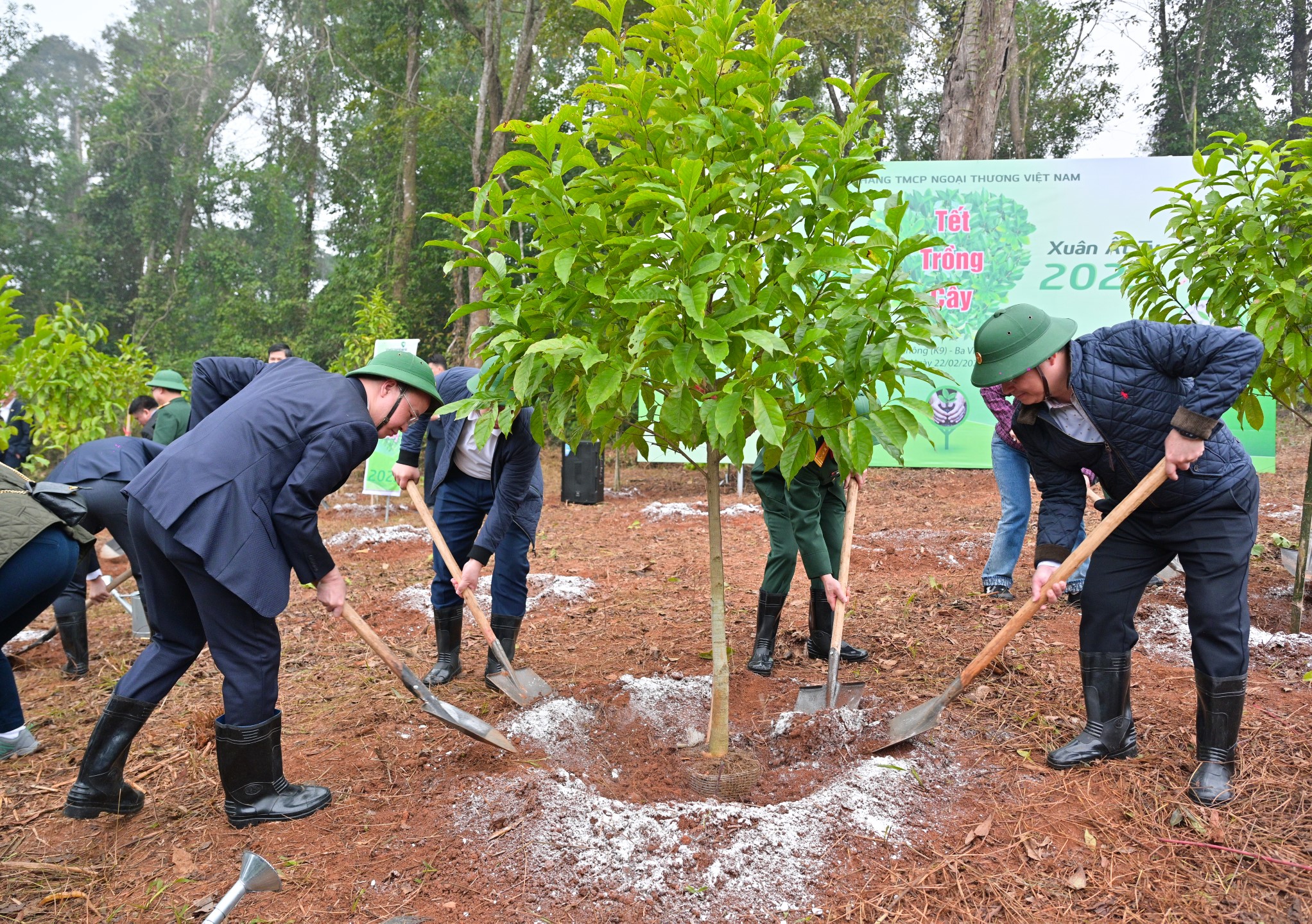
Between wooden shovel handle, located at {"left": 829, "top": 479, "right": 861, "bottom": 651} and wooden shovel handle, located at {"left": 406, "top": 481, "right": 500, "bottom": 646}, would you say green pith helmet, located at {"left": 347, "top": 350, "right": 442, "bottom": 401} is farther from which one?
wooden shovel handle, located at {"left": 829, "top": 479, "right": 861, "bottom": 651}

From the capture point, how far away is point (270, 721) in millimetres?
2988

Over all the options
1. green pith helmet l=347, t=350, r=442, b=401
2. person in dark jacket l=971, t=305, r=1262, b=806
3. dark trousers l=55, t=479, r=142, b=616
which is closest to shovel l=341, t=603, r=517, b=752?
green pith helmet l=347, t=350, r=442, b=401

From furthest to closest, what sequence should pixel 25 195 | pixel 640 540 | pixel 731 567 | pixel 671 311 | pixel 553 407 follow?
pixel 25 195 < pixel 640 540 < pixel 731 567 < pixel 553 407 < pixel 671 311

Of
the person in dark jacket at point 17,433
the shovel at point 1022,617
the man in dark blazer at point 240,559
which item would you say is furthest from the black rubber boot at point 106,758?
the person in dark jacket at point 17,433

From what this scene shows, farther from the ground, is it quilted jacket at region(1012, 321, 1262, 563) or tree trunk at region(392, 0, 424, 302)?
tree trunk at region(392, 0, 424, 302)

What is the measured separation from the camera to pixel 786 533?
426cm

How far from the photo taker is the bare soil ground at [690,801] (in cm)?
251

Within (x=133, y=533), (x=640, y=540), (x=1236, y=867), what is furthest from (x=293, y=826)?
(x=640, y=540)

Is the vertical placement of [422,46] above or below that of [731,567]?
above

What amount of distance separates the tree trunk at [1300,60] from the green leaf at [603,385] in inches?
973

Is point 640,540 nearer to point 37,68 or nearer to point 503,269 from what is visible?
point 503,269

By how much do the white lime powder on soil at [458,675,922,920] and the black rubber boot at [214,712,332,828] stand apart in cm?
67

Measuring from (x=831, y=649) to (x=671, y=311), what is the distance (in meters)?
1.88

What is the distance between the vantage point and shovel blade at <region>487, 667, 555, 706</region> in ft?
12.7
